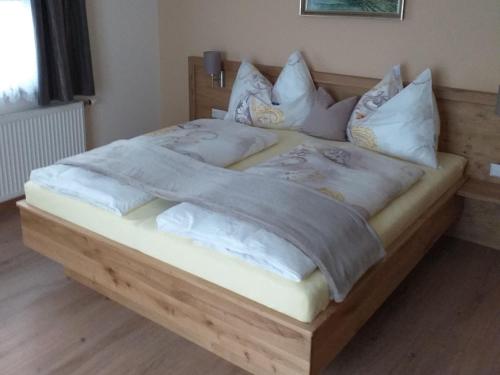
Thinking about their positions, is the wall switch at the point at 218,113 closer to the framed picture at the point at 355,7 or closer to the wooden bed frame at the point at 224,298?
the framed picture at the point at 355,7

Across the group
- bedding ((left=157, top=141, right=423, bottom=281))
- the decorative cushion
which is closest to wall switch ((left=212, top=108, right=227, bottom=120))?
the decorative cushion

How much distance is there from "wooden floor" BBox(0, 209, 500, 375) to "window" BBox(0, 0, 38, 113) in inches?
45.3

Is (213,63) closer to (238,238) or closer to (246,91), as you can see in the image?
(246,91)

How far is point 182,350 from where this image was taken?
2.28 metres

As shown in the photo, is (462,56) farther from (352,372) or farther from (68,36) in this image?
(68,36)

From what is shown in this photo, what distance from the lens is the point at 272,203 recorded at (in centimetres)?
213

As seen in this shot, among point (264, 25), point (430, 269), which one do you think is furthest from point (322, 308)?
point (264, 25)

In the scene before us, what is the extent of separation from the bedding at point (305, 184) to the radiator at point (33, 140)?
1.80m

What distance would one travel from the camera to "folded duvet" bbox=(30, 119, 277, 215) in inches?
92.2

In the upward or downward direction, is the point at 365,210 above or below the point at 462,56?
below

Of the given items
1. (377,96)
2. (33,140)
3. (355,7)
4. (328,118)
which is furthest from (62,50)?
(377,96)

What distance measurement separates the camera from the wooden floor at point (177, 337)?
2191 millimetres

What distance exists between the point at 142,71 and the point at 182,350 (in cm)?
273

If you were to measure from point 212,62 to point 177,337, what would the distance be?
7.32 ft
